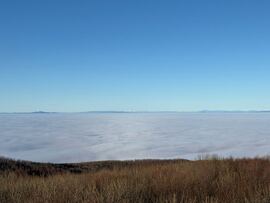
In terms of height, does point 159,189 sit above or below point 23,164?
above

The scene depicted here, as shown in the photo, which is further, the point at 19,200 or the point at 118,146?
the point at 118,146

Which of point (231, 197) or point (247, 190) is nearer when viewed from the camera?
point (231, 197)

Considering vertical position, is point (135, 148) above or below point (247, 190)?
below

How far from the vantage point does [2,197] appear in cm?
563

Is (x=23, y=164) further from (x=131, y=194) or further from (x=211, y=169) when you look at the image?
(x=131, y=194)

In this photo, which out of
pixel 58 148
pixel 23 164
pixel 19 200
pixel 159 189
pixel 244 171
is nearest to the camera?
Result: pixel 19 200

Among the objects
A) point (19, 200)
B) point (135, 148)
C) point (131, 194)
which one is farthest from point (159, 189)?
point (135, 148)

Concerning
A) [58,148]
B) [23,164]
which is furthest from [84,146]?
[23,164]

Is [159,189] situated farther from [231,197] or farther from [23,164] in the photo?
[23,164]

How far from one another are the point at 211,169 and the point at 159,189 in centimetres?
227

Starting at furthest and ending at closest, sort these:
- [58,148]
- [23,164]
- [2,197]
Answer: [58,148]
[23,164]
[2,197]

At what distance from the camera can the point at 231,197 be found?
17.9 feet

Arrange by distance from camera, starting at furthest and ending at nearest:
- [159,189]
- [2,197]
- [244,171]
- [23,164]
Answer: [23,164] < [244,171] < [159,189] < [2,197]

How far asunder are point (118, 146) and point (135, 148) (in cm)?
286
